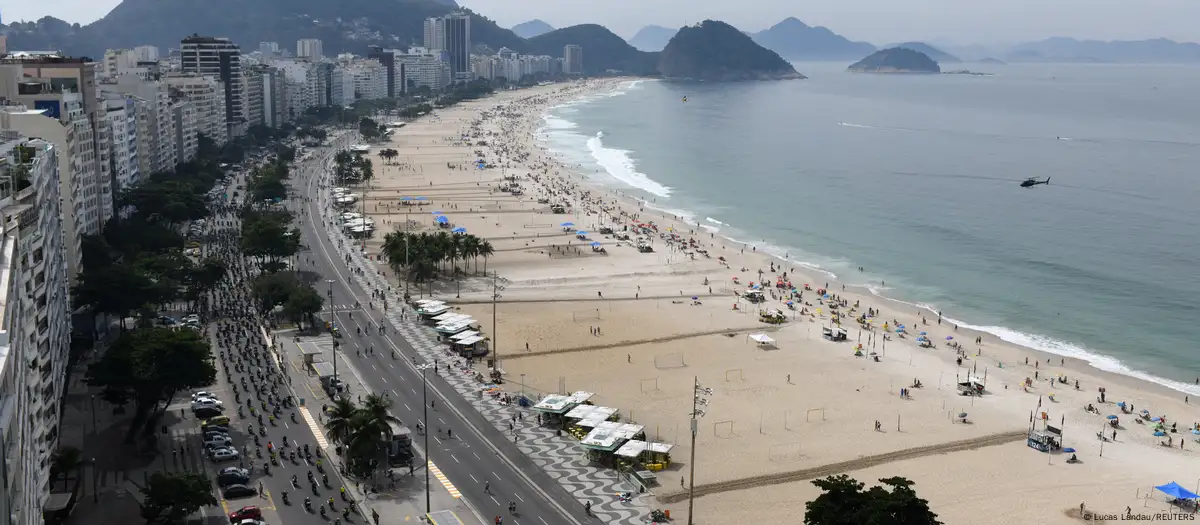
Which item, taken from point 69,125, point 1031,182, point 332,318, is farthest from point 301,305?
point 1031,182

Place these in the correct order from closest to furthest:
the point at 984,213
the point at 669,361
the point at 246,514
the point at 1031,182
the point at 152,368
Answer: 1. the point at 246,514
2. the point at 152,368
3. the point at 669,361
4. the point at 984,213
5. the point at 1031,182

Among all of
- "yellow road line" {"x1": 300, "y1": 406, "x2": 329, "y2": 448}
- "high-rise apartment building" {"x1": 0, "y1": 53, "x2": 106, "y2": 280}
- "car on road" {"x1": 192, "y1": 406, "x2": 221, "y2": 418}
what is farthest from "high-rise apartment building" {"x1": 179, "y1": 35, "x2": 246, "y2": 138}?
"yellow road line" {"x1": 300, "y1": 406, "x2": 329, "y2": 448}

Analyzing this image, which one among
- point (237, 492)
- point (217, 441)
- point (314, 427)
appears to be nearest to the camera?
point (237, 492)

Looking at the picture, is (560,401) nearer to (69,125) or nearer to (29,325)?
(29,325)

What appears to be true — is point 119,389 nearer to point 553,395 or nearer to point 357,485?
point 357,485

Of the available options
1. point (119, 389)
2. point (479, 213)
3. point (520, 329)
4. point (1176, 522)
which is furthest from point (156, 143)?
point (1176, 522)

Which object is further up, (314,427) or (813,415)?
(314,427)
